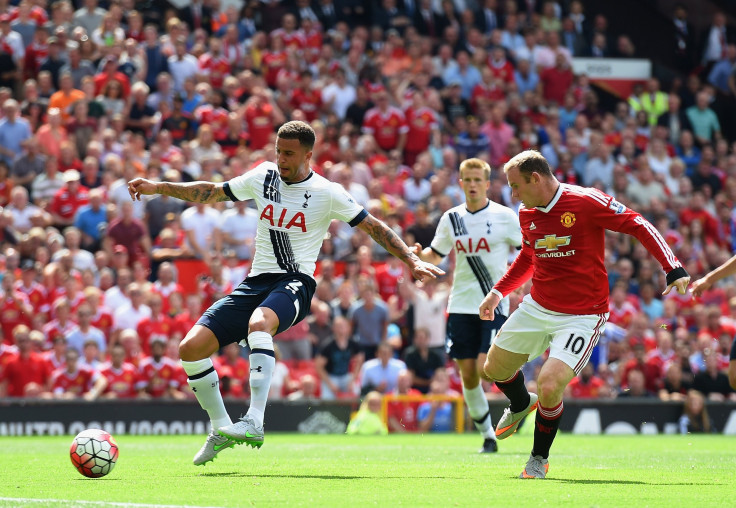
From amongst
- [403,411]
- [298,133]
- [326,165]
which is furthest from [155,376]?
[298,133]

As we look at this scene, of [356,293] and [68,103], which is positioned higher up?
[68,103]

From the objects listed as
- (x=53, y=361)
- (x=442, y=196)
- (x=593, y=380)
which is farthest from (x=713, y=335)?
(x=53, y=361)

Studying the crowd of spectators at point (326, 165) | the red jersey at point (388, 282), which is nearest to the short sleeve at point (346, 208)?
the crowd of spectators at point (326, 165)

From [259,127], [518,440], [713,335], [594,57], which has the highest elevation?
[594,57]

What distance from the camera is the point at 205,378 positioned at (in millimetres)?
9625

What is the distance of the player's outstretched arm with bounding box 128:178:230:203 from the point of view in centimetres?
961

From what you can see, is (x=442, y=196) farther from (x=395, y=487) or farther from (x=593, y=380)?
(x=395, y=487)

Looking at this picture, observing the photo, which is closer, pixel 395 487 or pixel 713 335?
pixel 395 487

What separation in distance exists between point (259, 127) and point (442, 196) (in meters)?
3.90

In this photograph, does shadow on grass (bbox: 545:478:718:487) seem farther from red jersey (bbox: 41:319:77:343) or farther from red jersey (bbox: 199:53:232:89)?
red jersey (bbox: 199:53:232:89)

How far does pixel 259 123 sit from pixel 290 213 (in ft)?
41.1

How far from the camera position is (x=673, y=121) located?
2738 cm

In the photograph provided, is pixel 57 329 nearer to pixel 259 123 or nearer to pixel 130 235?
pixel 130 235

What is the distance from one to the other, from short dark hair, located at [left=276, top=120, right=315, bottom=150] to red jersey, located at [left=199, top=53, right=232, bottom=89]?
1388 centimetres
